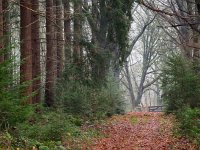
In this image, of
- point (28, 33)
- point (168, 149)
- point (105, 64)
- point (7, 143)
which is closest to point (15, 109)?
point (7, 143)

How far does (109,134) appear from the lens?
14031 mm

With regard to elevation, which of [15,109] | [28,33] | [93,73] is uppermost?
[28,33]

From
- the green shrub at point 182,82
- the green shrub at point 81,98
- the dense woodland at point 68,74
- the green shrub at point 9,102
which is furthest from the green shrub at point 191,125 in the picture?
the green shrub at point 81,98

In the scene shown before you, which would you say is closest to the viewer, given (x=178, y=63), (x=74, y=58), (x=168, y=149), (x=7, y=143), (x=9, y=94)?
(x=7, y=143)

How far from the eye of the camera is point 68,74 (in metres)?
17.7

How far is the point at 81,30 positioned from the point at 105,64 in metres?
2.40

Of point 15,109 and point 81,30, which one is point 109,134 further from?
point 81,30

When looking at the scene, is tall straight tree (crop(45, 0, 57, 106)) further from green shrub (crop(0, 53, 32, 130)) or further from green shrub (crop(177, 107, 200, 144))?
green shrub (crop(0, 53, 32, 130))

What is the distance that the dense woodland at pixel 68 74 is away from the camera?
845 cm

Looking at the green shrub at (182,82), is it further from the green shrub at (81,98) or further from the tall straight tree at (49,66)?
the tall straight tree at (49,66)

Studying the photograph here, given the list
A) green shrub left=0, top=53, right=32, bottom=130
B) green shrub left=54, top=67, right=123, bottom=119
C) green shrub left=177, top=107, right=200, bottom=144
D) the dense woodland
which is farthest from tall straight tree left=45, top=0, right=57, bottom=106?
green shrub left=0, top=53, right=32, bottom=130

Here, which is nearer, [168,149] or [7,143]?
[7,143]

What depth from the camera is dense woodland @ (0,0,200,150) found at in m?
8.45

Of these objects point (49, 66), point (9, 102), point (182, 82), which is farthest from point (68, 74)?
point (9, 102)
